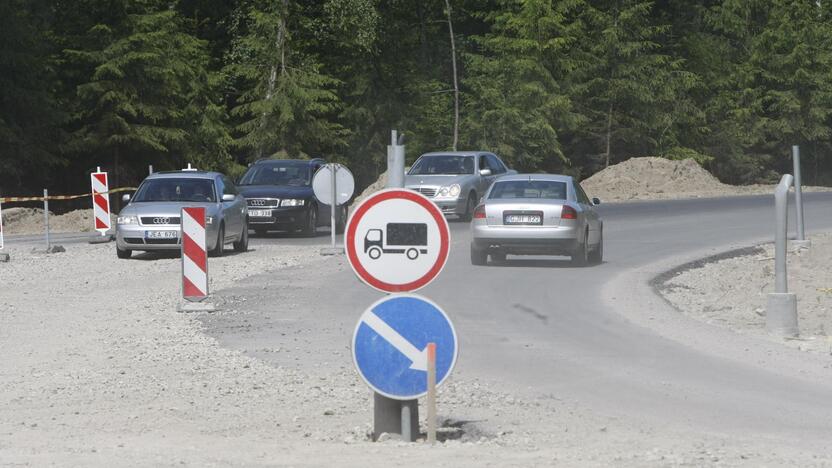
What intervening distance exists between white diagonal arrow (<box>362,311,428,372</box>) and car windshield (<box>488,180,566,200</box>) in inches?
628

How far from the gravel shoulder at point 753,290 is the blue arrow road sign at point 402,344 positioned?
6.25 metres

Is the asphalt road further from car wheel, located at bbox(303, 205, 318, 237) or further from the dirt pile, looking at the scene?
the dirt pile

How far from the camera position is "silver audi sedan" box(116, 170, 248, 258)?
26.3m

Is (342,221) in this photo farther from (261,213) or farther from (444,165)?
(444,165)

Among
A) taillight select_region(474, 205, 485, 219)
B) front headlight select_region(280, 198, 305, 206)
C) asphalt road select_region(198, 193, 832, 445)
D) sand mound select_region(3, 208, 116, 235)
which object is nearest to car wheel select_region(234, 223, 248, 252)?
asphalt road select_region(198, 193, 832, 445)

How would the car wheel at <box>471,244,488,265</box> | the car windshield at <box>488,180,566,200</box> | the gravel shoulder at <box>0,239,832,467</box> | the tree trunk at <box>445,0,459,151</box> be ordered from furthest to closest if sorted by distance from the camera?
1. the tree trunk at <box>445,0,459,151</box>
2. the car windshield at <box>488,180,566,200</box>
3. the car wheel at <box>471,244,488,265</box>
4. the gravel shoulder at <box>0,239,832,467</box>

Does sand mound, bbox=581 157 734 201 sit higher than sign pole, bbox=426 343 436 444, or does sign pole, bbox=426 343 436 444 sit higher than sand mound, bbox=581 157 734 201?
sand mound, bbox=581 157 734 201

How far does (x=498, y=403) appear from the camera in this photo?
11.0 m

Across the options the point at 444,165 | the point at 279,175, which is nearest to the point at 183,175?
the point at 279,175

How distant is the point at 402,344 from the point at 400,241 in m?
0.62

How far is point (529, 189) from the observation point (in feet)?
83.3

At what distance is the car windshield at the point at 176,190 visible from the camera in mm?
27906

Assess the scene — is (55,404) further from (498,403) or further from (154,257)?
(154,257)

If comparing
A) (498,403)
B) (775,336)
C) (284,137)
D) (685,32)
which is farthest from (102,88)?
(498,403)
